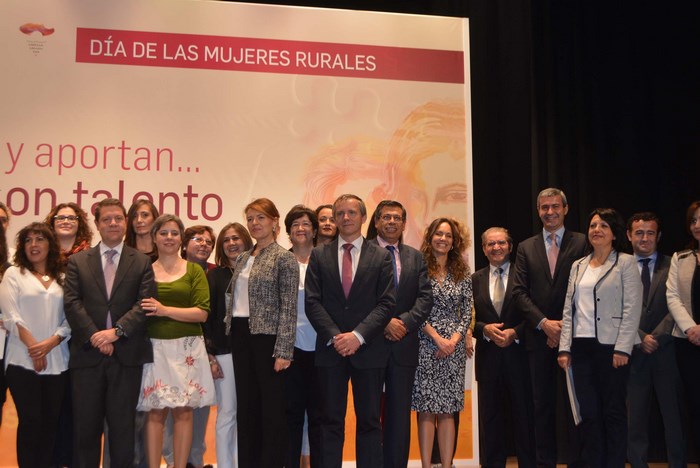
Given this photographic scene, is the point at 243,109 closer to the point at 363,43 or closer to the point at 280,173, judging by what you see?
the point at 280,173

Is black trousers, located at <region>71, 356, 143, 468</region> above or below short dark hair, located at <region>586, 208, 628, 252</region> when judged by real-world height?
below

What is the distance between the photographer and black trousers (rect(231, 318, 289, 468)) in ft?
13.8

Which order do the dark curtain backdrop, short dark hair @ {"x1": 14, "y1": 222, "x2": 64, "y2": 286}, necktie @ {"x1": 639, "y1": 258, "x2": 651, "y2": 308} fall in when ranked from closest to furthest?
short dark hair @ {"x1": 14, "y1": 222, "x2": 64, "y2": 286}
necktie @ {"x1": 639, "y1": 258, "x2": 651, "y2": 308}
the dark curtain backdrop

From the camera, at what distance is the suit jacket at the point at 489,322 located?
4754 mm

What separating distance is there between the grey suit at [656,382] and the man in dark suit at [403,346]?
159 centimetres

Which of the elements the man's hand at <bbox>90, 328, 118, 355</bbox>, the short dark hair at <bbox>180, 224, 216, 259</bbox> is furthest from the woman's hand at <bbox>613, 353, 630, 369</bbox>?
the man's hand at <bbox>90, 328, 118, 355</bbox>

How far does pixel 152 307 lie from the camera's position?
13.6 ft

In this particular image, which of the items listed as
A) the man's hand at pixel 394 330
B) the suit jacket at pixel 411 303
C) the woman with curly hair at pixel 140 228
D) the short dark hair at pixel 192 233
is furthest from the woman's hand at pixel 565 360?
the woman with curly hair at pixel 140 228

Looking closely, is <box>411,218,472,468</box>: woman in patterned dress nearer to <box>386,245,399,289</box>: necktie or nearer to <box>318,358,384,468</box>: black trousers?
<box>386,245,399,289</box>: necktie

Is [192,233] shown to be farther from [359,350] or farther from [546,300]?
[546,300]

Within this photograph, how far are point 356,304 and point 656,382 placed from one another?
2.20 metres

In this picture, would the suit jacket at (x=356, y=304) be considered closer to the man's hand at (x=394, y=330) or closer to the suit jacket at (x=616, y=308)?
the man's hand at (x=394, y=330)

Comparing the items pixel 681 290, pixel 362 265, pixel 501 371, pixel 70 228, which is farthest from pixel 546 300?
pixel 70 228

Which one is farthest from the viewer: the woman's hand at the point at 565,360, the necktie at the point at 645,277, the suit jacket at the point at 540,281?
the necktie at the point at 645,277
